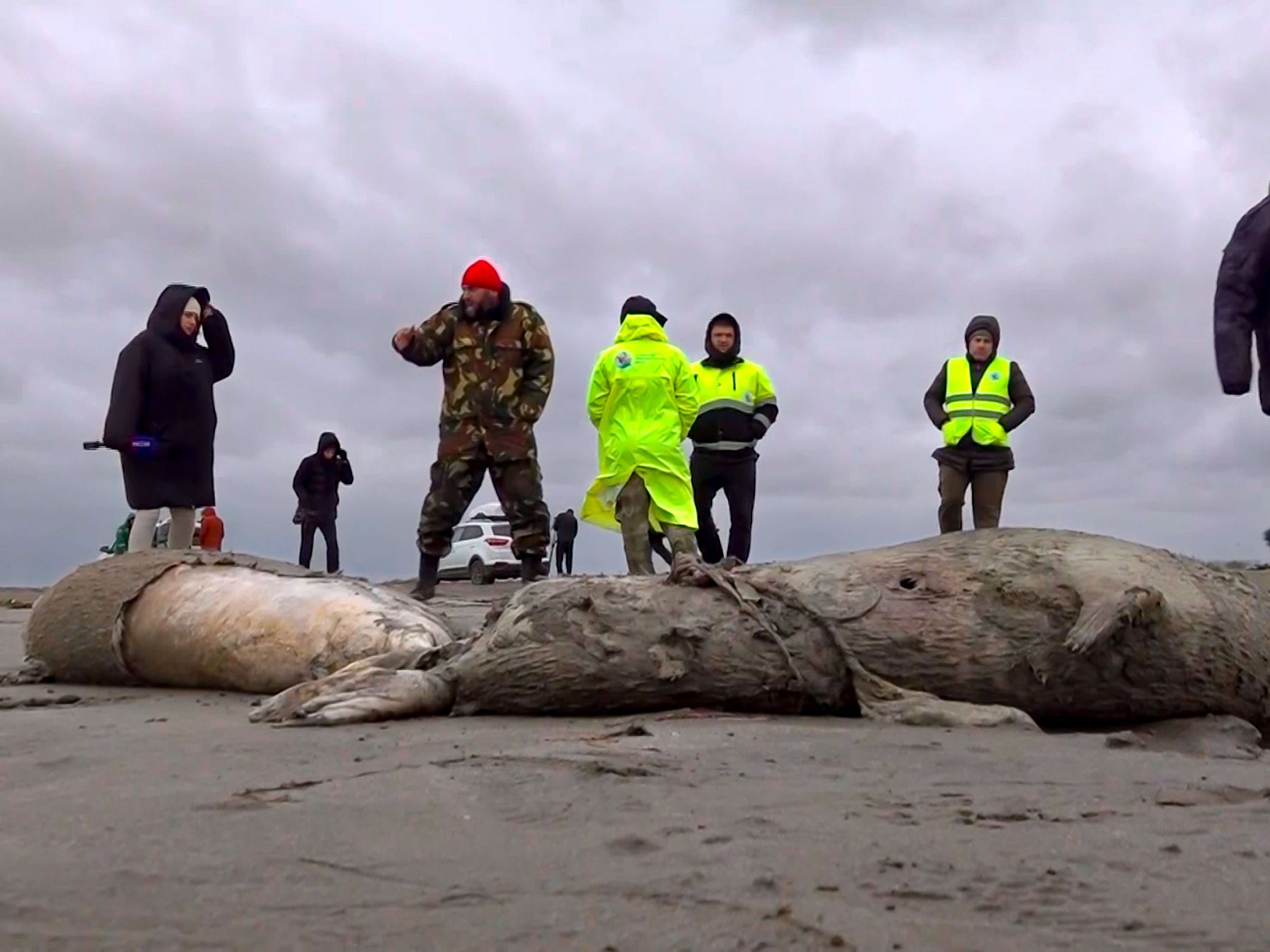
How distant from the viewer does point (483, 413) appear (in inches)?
301

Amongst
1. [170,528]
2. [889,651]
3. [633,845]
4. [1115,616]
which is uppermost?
[170,528]

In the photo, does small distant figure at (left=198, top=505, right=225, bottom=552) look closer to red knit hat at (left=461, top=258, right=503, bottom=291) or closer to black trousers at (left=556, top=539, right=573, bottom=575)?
red knit hat at (left=461, top=258, right=503, bottom=291)

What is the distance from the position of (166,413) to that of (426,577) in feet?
5.85

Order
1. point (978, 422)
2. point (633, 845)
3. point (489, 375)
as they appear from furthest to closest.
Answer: point (978, 422), point (489, 375), point (633, 845)

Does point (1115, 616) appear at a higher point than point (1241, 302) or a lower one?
lower

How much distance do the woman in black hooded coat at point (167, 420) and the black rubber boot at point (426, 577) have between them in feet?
4.27

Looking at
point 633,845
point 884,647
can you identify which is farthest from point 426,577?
point 633,845

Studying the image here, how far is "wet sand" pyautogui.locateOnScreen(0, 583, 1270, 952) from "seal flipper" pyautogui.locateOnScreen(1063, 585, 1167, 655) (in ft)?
1.44


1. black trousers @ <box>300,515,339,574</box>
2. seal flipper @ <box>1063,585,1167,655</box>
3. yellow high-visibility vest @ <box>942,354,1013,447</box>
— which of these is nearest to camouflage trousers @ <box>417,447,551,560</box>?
yellow high-visibility vest @ <box>942,354,1013,447</box>

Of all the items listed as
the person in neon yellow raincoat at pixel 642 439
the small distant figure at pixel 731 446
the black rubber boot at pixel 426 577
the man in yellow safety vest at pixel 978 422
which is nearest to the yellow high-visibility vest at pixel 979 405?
the man in yellow safety vest at pixel 978 422

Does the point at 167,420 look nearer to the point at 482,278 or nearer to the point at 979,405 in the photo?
the point at 482,278

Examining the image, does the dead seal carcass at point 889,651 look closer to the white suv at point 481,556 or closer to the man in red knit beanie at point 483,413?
the man in red knit beanie at point 483,413

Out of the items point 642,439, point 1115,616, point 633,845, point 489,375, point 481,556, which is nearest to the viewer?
point 633,845

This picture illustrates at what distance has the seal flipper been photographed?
142 inches
